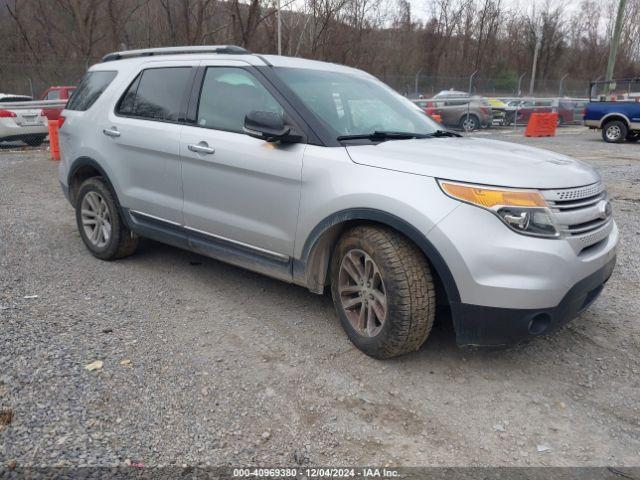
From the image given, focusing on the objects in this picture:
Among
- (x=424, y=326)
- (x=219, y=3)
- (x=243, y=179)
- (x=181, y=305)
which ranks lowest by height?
(x=181, y=305)

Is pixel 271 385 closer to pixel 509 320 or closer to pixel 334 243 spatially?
pixel 334 243

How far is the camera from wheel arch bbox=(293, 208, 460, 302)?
2846 millimetres

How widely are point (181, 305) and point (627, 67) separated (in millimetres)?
66881

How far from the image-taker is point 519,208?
2729 millimetres

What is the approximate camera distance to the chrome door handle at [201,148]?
383 cm

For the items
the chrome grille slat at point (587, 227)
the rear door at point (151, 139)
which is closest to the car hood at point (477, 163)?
the chrome grille slat at point (587, 227)

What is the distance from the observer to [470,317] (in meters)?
2.83

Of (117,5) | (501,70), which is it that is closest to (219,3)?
(117,5)

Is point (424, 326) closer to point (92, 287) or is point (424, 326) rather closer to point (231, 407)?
point (231, 407)

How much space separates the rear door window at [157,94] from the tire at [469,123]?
706 inches

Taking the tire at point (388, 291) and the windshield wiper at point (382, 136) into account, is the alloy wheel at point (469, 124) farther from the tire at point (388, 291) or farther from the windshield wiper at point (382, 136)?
the tire at point (388, 291)

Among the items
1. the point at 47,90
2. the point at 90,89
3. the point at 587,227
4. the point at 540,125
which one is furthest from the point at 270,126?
the point at 540,125

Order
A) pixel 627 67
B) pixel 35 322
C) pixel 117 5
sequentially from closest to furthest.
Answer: pixel 35 322 → pixel 117 5 → pixel 627 67

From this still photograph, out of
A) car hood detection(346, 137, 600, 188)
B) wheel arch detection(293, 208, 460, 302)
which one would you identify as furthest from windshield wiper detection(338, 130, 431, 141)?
wheel arch detection(293, 208, 460, 302)
